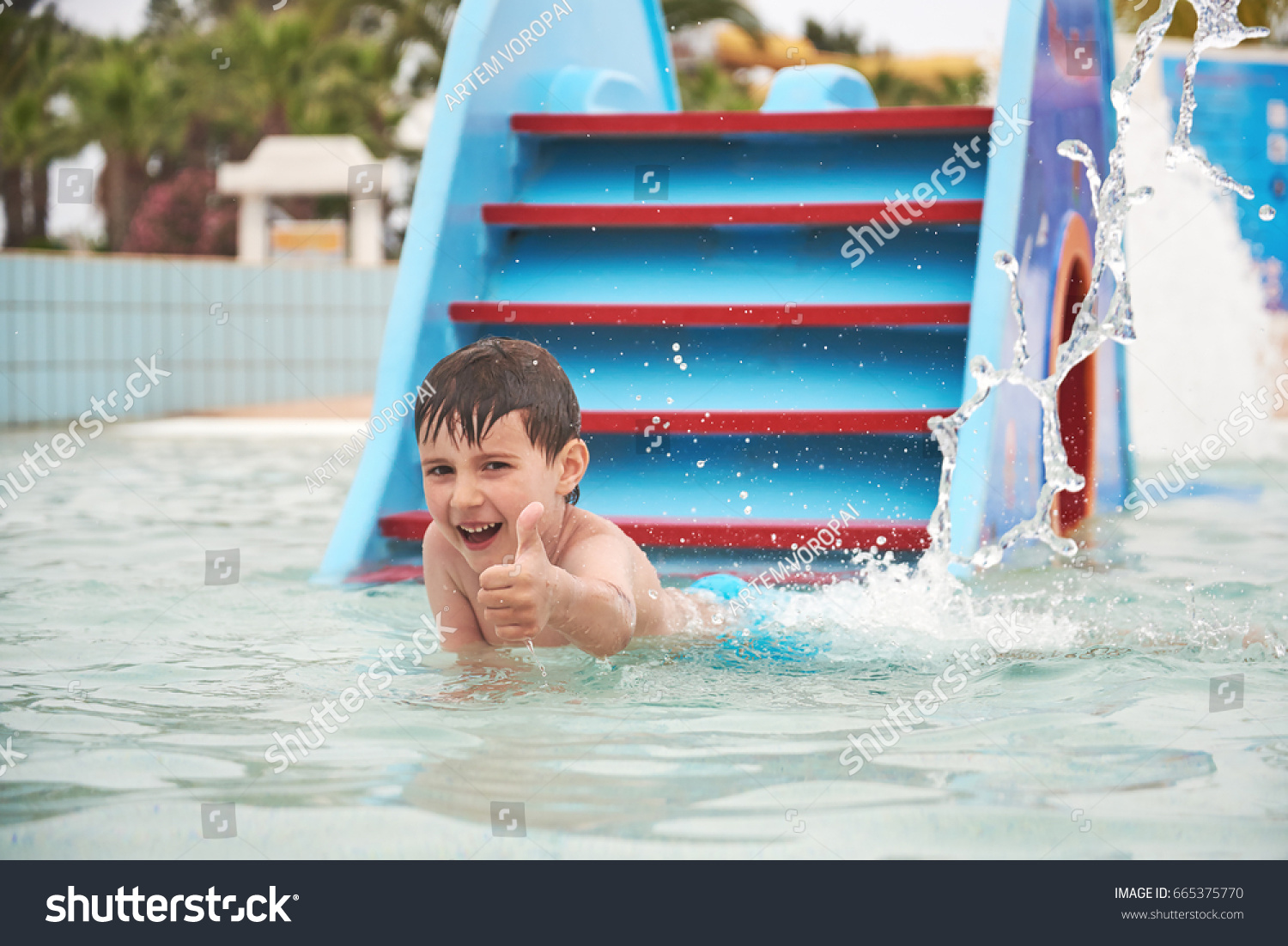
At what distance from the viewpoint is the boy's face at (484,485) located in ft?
8.71

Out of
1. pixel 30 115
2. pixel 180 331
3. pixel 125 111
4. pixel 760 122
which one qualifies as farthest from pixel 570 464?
pixel 125 111

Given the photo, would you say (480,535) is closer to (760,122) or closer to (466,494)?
(466,494)

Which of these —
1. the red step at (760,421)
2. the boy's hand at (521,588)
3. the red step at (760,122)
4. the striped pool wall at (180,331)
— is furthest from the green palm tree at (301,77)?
the boy's hand at (521,588)

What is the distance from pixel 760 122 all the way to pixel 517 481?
2650mm

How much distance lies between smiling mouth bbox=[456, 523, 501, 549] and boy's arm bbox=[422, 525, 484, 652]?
288mm

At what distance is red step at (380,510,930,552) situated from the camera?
378 centimetres

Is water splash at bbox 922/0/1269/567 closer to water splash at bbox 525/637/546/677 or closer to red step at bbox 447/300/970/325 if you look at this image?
red step at bbox 447/300/970/325

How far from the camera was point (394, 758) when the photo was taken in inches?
87.9

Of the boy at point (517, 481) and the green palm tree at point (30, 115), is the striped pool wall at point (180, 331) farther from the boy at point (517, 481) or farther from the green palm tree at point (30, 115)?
the green palm tree at point (30, 115)

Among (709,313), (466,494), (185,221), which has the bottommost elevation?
(466,494)

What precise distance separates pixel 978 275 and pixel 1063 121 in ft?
3.28

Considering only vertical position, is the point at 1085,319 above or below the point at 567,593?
above

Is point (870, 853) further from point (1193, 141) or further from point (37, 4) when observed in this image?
point (37, 4)

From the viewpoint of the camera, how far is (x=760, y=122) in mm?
4926
